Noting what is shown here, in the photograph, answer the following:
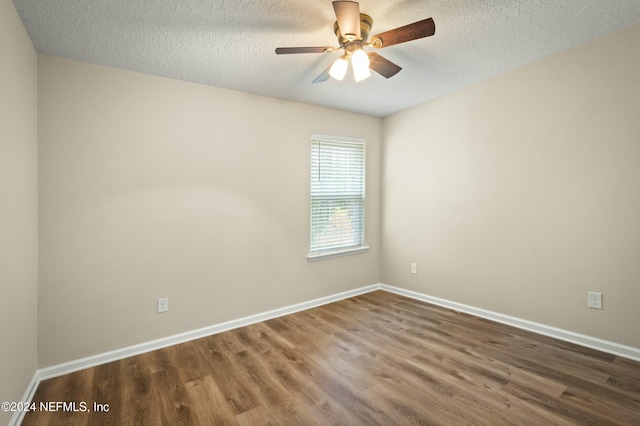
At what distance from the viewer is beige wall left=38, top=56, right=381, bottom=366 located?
7.63ft

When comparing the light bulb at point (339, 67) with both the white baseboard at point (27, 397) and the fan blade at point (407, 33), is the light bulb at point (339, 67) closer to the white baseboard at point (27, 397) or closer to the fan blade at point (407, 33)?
the fan blade at point (407, 33)

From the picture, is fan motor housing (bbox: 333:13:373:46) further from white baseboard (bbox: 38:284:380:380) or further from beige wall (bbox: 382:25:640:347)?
→ white baseboard (bbox: 38:284:380:380)

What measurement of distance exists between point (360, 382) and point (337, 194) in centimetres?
230

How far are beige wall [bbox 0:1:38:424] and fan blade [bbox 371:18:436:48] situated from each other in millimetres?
2052

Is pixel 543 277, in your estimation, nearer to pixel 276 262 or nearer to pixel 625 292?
pixel 625 292

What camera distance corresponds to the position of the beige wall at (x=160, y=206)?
232cm

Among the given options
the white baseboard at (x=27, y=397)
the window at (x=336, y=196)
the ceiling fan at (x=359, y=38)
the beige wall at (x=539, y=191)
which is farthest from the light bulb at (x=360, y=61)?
the white baseboard at (x=27, y=397)

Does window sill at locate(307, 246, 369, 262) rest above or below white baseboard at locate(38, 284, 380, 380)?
above

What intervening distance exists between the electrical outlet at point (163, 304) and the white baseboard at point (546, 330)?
113 inches

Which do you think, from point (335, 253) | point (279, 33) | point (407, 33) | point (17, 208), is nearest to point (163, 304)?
point (17, 208)

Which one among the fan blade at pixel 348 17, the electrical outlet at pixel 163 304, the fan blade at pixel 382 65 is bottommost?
the electrical outlet at pixel 163 304

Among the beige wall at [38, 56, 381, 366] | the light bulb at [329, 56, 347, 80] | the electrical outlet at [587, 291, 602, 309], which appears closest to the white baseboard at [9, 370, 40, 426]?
the beige wall at [38, 56, 381, 366]

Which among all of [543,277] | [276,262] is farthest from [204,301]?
[543,277]

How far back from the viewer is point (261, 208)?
330cm
